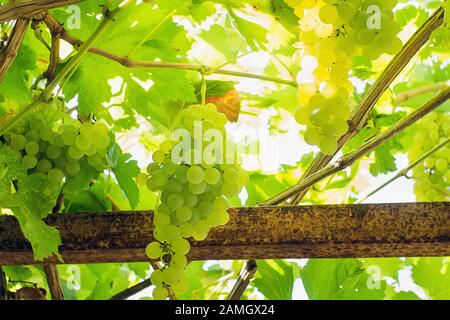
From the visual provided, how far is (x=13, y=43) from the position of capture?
92cm

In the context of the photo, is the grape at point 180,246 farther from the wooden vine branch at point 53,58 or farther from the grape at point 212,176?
the wooden vine branch at point 53,58

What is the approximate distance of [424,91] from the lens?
1.55 m

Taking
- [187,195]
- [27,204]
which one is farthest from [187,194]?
[27,204]

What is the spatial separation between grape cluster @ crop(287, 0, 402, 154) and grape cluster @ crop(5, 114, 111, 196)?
1.29ft

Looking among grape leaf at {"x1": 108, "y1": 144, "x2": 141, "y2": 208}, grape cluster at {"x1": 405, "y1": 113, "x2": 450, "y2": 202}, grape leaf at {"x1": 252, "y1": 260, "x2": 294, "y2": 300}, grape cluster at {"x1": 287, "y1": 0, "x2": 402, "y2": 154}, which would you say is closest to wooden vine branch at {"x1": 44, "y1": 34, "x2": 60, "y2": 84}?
grape leaf at {"x1": 108, "y1": 144, "x2": 141, "y2": 208}

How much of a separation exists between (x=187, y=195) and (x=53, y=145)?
292mm

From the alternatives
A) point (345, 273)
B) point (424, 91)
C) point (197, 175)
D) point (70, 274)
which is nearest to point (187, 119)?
point (197, 175)

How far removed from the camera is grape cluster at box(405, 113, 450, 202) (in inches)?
59.8

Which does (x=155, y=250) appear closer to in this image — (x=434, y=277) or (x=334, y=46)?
(x=334, y=46)

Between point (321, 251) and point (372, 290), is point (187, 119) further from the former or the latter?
point (372, 290)

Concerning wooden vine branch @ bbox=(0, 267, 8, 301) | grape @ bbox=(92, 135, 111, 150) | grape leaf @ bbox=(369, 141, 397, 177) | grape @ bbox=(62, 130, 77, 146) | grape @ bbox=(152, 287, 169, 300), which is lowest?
grape @ bbox=(152, 287, 169, 300)

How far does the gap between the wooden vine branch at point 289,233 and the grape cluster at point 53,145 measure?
8 centimetres

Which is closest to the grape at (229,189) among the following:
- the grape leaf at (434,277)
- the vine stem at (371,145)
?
the vine stem at (371,145)

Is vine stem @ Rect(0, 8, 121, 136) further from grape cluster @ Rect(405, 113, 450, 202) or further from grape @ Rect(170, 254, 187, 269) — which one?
grape cluster @ Rect(405, 113, 450, 202)
